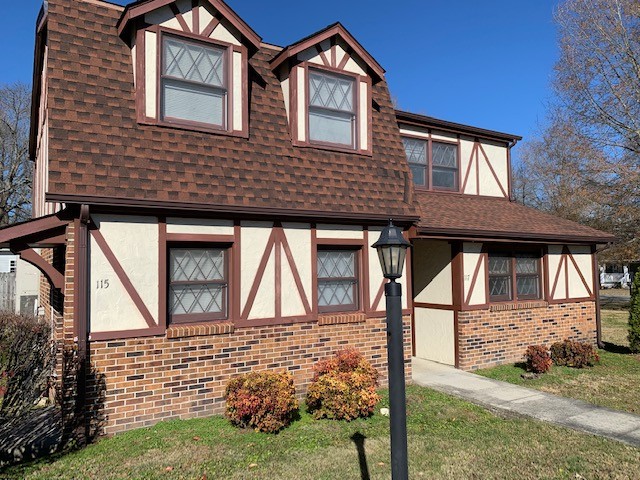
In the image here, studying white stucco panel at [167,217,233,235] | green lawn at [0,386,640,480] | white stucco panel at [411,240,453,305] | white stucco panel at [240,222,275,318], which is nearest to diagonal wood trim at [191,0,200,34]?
white stucco panel at [167,217,233,235]

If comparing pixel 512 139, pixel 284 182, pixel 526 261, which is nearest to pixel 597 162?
pixel 512 139

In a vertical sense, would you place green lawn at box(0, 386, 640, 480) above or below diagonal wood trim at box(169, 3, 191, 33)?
below

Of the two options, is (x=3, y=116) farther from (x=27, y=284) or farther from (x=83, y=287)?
(x=83, y=287)

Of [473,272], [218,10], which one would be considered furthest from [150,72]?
[473,272]

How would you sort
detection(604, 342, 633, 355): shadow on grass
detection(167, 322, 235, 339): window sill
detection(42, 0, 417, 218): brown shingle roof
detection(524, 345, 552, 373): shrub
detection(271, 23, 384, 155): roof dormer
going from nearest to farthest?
detection(42, 0, 417, 218): brown shingle roof
detection(167, 322, 235, 339): window sill
detection(271, 23, 384, 155): roof dormer
detection(524, 345, 552, 373): shrub
detection(604, 342, 633, 355): shadow on grass

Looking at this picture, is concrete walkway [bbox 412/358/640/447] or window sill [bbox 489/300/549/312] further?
window sill [bbox 489/300/549/312]

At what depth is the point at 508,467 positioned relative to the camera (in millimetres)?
5348

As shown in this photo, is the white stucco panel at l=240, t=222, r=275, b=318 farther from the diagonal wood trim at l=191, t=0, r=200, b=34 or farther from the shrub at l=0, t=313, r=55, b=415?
the diagonal wood trim at l=191, t=0, r=200, b=34

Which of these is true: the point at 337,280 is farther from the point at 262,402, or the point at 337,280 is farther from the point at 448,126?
the point at 448,126

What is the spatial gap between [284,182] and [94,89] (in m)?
3.27

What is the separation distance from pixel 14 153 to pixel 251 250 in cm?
3216

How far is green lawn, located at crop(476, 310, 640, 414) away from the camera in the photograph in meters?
8.17

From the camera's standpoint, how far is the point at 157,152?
708 centimetres

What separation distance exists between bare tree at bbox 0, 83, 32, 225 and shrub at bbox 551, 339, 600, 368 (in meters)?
33.2
